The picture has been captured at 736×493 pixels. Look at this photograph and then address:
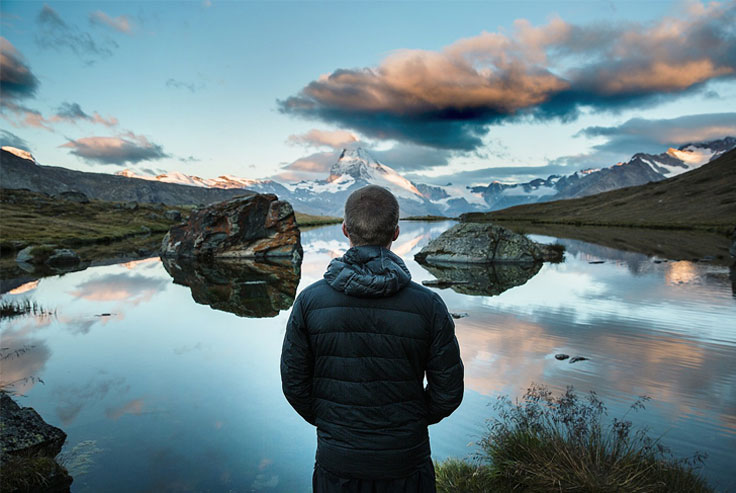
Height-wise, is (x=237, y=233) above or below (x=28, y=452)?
above

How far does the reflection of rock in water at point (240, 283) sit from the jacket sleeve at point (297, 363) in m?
13.7

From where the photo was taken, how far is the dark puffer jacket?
12.1ft

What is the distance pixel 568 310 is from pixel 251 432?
44.9ft

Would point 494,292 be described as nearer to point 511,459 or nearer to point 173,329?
point 173,329

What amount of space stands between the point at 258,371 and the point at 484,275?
1892 cm

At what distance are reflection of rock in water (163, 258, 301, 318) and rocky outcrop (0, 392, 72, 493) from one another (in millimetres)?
10027

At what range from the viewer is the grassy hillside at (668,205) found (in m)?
105

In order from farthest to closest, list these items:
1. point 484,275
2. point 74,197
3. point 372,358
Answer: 1. point 74,197
2. point 484,275
3. point 372,358

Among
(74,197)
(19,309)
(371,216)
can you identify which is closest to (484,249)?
(19,309)

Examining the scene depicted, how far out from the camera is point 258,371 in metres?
11.1

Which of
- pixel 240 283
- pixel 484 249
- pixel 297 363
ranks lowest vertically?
pixel 240 283

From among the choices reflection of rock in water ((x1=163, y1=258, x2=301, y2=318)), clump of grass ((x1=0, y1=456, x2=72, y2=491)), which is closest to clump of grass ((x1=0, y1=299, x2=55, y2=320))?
reflection of rock in water ((x1=163, y1=258, x2=301, y2=318))

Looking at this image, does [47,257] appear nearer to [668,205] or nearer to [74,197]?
[74,197]

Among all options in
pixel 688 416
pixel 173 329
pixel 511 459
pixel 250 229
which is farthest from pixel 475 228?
pixel 511 459
